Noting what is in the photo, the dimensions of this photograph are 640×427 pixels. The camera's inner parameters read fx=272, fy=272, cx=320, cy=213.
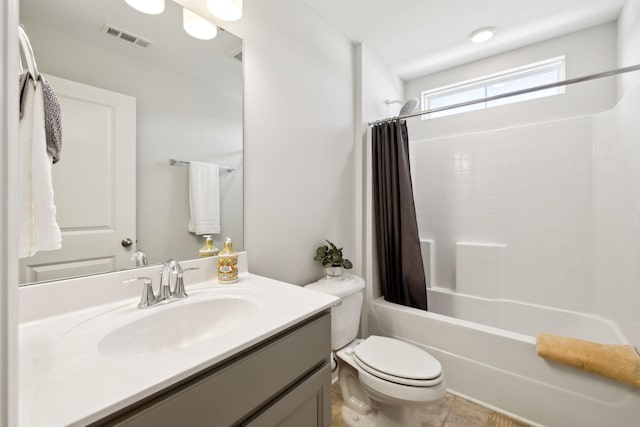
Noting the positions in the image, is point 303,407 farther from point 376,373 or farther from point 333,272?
point 333,272

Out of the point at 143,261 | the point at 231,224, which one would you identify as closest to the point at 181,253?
the point at 143,261

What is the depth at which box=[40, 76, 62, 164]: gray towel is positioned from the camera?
0.74 metres

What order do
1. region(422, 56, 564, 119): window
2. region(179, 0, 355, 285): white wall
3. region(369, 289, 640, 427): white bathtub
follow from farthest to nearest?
region(422, 56, 564, 119): window → region(179, 0, 355, 285): white wall → region(369, 289, 640, 427): white bathtub

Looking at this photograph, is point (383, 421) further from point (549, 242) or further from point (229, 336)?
point (549, 242)

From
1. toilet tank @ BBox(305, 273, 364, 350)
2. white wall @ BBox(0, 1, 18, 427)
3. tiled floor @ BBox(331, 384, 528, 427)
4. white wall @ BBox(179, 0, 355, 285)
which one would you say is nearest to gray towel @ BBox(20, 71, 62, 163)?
white wall @ BBox(0, 1, 18, 427)

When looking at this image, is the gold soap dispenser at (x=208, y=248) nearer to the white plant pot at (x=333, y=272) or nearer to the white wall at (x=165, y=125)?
the white wall at (x=165, y=125)

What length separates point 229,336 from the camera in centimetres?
69

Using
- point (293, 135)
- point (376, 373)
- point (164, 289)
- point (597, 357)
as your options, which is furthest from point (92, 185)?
point (597, 357)

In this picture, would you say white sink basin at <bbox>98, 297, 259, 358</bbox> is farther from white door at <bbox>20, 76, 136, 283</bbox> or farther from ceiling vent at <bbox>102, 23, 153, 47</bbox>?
ceiling vent at <bbox>102, 23, 153, 47</bbox>

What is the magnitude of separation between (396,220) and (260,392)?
155 cm

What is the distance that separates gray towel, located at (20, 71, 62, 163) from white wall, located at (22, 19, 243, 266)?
0.15 m

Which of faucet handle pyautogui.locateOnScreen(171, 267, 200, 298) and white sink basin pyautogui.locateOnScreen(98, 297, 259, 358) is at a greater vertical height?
faucet handle pyautogui.locateOnScreen(171, 267, 200, 298)

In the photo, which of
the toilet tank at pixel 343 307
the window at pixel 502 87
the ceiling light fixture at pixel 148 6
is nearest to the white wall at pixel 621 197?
the window at pixel 502 87

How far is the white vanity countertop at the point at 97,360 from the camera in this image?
0.45 m
